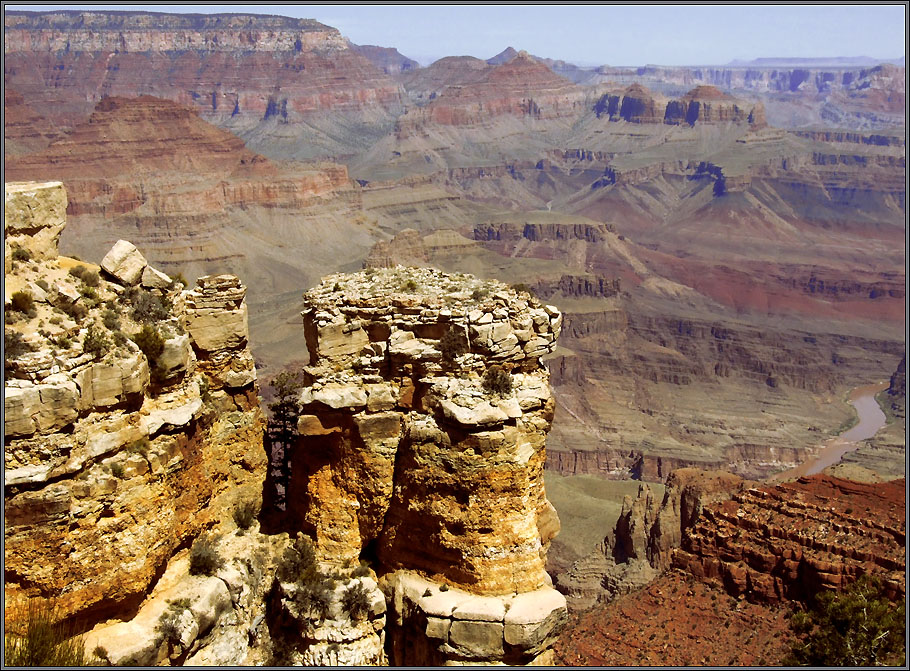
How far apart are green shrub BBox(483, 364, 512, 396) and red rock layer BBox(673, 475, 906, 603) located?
1848 cm

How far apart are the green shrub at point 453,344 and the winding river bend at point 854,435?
76.9 m

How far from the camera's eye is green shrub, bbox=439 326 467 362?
21.7 meters

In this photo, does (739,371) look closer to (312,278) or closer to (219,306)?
(312,278)

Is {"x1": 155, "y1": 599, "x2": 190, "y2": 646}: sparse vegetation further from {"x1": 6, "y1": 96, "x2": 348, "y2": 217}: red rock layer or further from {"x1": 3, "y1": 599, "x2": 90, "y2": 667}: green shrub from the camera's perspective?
{"x1": 6, "y1": 96, "x2": 348, "y2": 217}: red rock layer

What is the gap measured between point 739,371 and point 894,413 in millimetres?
21451

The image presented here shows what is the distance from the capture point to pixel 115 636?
62.5 feet

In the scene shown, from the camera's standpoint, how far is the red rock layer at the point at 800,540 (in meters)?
34.6

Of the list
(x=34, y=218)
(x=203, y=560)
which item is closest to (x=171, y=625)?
(x=203, y=560)

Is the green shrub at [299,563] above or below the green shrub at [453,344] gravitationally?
below

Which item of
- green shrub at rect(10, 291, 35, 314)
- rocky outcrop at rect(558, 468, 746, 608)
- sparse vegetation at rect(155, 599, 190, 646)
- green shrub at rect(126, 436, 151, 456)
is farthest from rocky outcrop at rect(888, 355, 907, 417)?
green shrub at rect(10, 291, 35, 314)

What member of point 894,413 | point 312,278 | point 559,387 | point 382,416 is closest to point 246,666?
point 382,416

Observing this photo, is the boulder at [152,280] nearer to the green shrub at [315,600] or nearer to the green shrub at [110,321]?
the green shrub at [110,321]

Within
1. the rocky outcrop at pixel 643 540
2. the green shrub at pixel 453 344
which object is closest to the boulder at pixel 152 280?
the green shrub at pixel 453 344

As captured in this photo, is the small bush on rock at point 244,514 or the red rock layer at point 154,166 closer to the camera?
the small bush on rock at point 244,514
